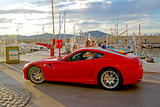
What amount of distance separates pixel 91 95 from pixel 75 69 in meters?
1.20

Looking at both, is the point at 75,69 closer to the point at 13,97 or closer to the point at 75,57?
the point at 75,57

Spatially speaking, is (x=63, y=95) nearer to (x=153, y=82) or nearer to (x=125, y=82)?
(x=125, y=82)

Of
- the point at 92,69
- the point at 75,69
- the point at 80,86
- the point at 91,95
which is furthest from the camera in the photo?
the point at 80,86

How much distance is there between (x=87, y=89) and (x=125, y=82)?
1.24 meters

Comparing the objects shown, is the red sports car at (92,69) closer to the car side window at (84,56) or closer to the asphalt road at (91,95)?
the car side window at (84,56)

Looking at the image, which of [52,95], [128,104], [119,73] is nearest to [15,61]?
[52,95]

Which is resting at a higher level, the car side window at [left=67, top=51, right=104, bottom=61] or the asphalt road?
the car side window at [left=67, top=51, right=104, bottom=61]

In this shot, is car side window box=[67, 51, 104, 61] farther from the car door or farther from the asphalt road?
the asphalt road

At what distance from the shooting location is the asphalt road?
4.44 meters

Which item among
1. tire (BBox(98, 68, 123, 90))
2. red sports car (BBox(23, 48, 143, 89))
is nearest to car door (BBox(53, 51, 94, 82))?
red sports car (BBox(23, 48, 143, 89))

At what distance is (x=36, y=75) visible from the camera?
6.53 meters

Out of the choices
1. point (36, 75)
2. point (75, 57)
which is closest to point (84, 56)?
point (75, 57)

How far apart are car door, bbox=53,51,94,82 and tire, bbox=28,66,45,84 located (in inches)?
22.7

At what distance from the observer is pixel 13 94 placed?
5.07 metres
